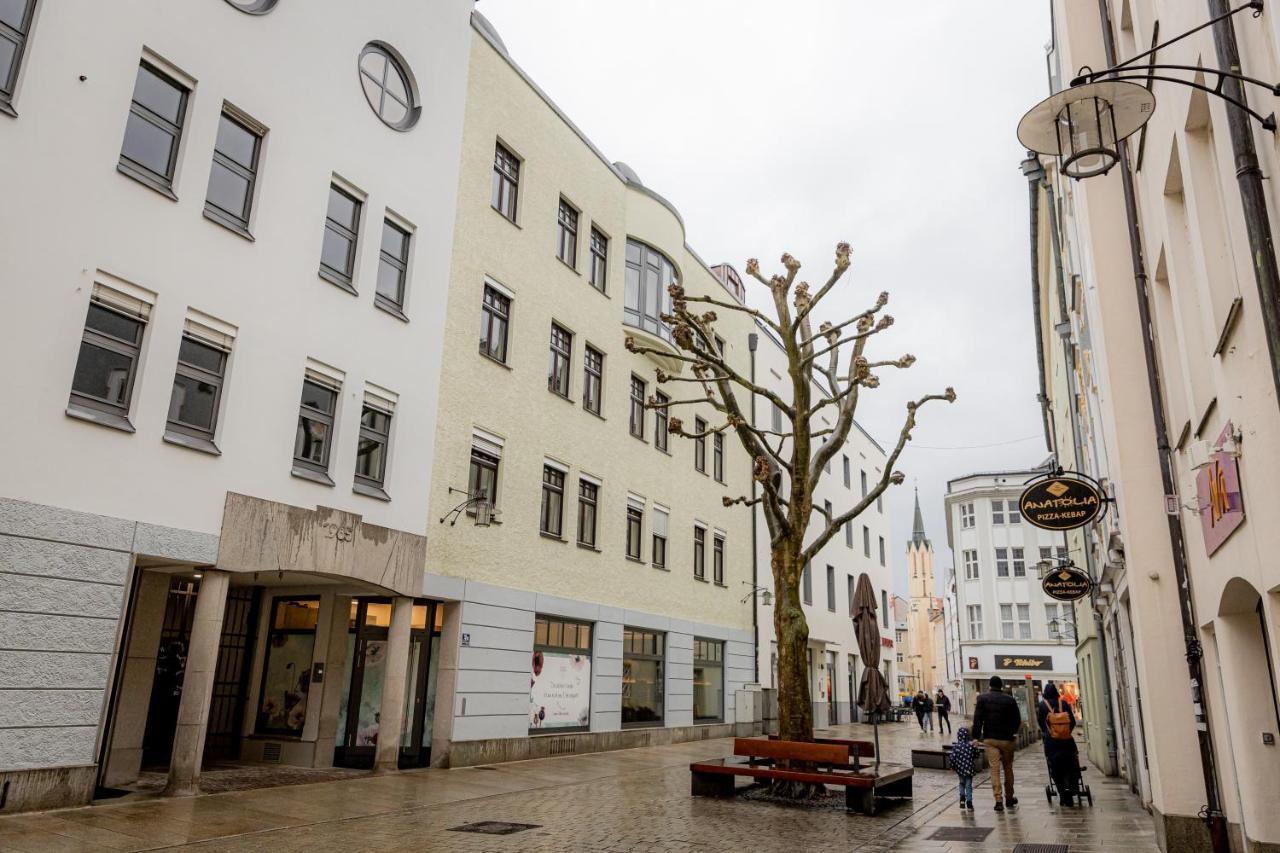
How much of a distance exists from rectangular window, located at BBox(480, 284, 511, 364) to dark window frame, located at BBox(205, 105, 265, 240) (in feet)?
18.1

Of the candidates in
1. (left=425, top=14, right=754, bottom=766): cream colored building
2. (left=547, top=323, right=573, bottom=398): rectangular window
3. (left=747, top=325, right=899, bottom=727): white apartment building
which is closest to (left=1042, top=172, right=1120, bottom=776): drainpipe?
(left=747, top=325, right=899, bottom=727): white apartment building

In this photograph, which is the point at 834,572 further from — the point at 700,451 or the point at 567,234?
the point at 567,234

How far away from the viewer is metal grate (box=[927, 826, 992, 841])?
10.3 metres

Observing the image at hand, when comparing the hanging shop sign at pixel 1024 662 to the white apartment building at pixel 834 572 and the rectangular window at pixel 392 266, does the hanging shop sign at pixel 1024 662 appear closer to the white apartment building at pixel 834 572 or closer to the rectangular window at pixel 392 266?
the white apartment building at pixel 834 572

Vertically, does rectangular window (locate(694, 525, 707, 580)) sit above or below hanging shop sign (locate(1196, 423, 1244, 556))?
above

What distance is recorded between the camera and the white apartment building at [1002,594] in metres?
57.3

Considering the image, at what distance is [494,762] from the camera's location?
1697cm

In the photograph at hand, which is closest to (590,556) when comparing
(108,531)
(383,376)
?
(383,376)

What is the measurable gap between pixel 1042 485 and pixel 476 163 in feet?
40.6

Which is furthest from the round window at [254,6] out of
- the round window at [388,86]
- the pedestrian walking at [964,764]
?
the pedestrian walking at [964,764]

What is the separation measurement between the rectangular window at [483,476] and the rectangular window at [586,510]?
10.1 ft

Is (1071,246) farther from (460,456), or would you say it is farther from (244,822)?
(244,822)

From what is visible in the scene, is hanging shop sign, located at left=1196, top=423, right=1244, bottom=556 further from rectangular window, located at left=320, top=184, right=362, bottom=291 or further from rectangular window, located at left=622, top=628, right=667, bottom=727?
rectangular window, located at left=622, top=628, right=667, bottom=727

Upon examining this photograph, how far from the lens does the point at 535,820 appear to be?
10.9 metres
